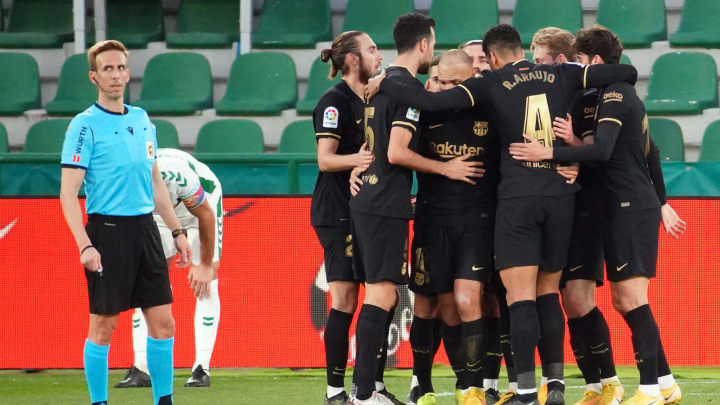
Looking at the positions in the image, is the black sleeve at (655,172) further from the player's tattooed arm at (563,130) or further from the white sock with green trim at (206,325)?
the white sock with green trim at (206,325)

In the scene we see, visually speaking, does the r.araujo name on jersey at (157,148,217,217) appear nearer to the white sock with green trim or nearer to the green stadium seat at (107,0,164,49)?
the white sock with green trim

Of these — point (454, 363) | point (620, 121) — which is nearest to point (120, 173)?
point (454, 363)

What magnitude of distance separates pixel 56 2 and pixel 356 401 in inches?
374

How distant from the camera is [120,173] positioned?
19.7 feet

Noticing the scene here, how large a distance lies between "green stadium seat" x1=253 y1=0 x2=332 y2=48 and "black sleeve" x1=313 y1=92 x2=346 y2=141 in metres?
6.51

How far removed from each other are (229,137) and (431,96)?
5.96 m

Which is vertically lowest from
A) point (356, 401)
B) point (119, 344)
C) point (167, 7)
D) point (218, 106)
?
point (119, 344)

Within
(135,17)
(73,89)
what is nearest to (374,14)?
(135,17)

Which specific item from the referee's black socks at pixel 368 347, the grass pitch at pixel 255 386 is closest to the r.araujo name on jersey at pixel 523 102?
the referee's black socks at pixel 368 347

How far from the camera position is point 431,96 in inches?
237

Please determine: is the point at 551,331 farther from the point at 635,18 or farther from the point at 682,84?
the point at 635,18

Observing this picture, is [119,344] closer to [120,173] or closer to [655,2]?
[120,173]

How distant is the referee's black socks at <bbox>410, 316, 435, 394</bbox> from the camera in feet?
21.6

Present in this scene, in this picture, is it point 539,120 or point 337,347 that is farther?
point 337,347
